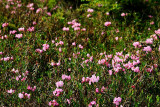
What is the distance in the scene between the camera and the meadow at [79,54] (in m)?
2.45

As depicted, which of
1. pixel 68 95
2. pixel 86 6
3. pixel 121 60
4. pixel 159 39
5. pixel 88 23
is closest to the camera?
pixel 68 95

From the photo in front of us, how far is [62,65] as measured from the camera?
3.14 meters

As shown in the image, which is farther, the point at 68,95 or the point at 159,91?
the point at 159,91

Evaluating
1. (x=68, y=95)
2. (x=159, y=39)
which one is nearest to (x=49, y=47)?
(x=68, y=95)

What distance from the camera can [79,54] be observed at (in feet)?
11.3

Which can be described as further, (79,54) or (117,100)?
(79,54)

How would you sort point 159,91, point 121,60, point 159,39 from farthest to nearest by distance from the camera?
point 159,39 → point 121,60 → point 159,91

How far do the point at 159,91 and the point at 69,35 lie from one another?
6.63 feet

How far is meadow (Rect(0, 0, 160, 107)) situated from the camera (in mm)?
2448

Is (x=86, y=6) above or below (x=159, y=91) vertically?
above

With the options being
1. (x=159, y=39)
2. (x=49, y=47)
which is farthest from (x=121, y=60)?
(x=49, y=47)

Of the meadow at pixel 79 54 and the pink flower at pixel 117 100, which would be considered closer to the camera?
the pink flower at pixel 117 100

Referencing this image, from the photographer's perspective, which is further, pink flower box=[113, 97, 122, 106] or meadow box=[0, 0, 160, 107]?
meadow box=[0, 0, 160, 107]

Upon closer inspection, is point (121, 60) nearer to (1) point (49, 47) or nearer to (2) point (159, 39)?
(2) point (159, 39)
